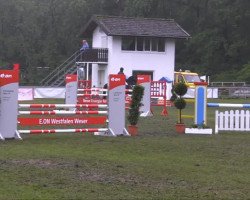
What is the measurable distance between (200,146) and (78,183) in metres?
6.08

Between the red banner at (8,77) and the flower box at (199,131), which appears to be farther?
the flower box at (199,131)

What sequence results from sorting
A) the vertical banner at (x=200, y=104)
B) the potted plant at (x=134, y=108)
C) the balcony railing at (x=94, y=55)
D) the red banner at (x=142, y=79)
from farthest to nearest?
the balcony railing at (x=94, y=55) < the red banner at (x=142, y=79) < the vertical banner at (x=200, y=104) < the potted plant at (x=134, y=108)

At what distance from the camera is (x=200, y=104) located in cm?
1869

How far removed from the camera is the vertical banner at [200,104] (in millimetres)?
18534

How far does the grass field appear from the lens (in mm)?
8734

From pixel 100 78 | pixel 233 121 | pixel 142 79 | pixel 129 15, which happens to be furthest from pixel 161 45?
pixel 233 121

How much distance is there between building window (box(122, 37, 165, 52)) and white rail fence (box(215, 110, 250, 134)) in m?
33.6

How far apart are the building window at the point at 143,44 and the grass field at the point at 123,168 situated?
3613 centimetres

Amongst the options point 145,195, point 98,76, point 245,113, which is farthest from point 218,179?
point 98,76

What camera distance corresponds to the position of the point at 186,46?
7838 cm

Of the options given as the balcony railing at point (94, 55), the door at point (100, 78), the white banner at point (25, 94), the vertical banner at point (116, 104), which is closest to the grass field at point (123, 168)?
the vertical banner at point (116, 104)

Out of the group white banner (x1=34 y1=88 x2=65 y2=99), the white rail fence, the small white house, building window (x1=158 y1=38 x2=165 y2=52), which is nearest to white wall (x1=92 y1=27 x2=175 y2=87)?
the small white house

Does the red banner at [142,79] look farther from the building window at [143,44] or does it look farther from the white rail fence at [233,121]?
the building window at [143,44]

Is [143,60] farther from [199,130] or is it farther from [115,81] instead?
[115,81]
